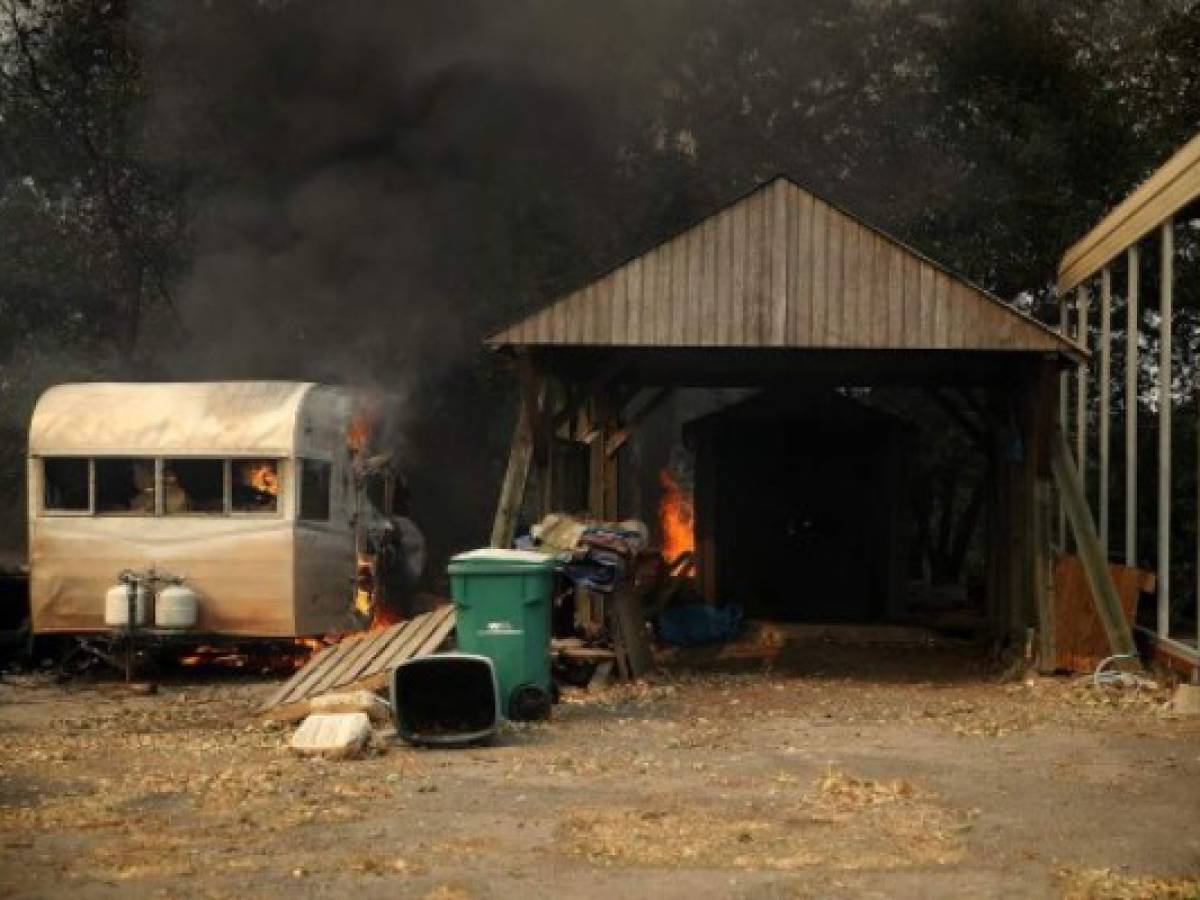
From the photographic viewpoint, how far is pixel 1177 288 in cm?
1905

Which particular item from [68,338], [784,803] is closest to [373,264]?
[68,338]

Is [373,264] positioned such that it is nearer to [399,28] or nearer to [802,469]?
[399,28]

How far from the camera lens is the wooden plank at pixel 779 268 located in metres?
14.4

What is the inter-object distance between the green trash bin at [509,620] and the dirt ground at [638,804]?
0.40 metres

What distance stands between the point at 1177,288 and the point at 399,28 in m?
11.6

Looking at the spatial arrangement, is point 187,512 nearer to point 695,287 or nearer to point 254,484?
point 254,484

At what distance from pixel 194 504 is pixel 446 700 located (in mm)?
5998

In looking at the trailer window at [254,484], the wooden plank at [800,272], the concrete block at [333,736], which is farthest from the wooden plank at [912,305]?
the concrete block at [333,736]

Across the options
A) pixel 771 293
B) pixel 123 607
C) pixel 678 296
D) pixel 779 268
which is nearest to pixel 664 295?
pixel 678 296

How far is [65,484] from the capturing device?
16.0m

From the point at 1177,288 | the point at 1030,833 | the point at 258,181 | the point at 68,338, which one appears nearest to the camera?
the point at 1030,833

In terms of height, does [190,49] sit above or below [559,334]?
above

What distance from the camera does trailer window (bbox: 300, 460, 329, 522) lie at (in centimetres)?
1566

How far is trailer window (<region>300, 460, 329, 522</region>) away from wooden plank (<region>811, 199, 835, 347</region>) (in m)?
5.27
